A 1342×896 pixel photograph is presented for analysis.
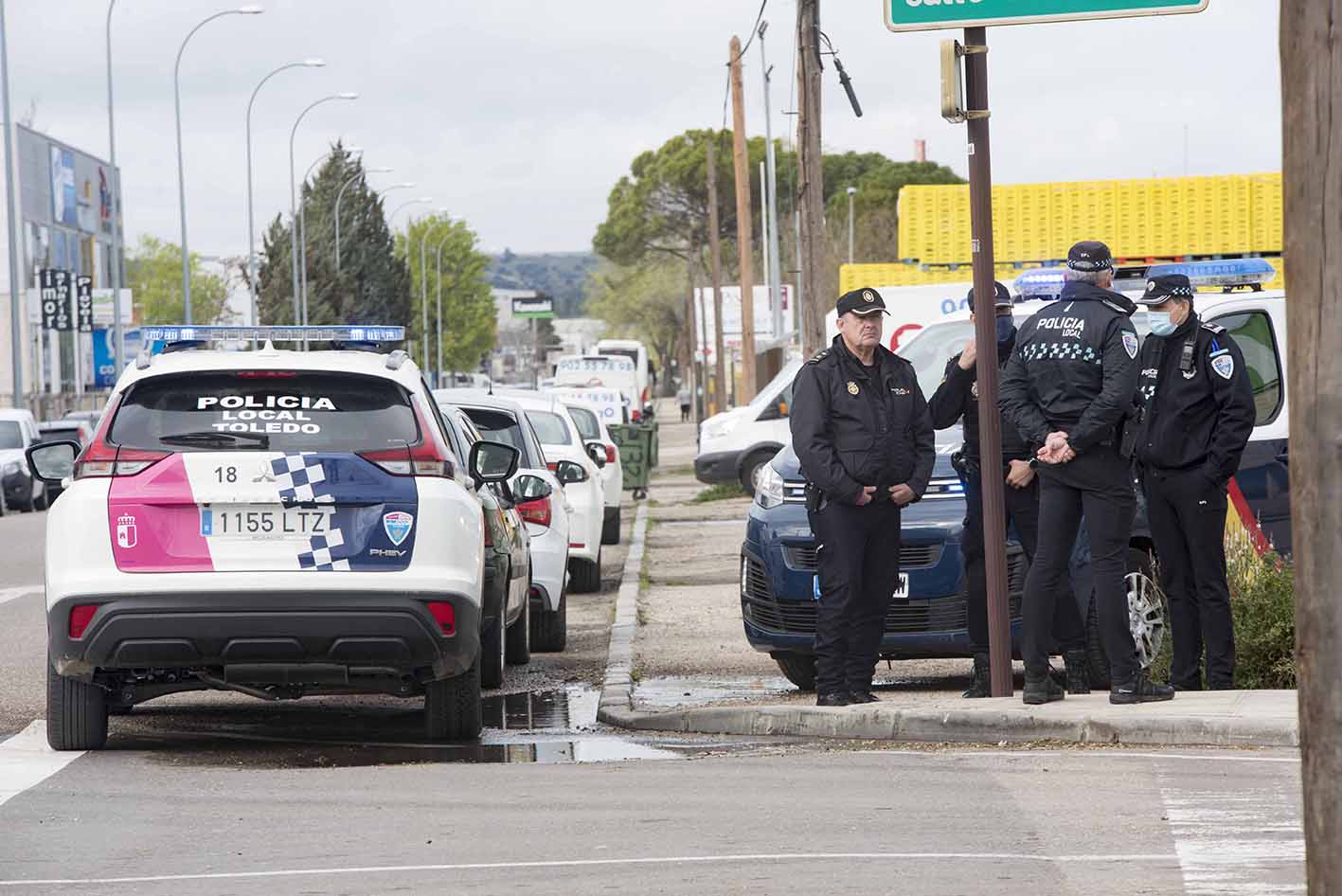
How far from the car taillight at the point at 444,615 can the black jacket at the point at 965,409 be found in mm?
2264

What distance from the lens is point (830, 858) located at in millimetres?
6316

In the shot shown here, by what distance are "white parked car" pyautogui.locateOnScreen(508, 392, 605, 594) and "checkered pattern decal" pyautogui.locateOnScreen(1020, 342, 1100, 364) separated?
690 centimetres

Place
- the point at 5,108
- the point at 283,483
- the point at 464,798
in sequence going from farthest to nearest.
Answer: the point at 5,108, the point at 283,483, the point at 464,798

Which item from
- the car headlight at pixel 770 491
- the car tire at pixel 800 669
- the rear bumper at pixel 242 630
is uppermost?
the car headlight at pixel 770 491

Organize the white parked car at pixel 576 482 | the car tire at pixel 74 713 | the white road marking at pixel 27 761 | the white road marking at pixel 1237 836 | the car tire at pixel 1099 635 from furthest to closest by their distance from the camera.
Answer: the white parked car at pixel 576 482 → the car tire at pixel 1099 635 → the car tire at pixel 74 713 → the white road marking at pixel 27 761 → the white road marking at pixel 1237 836

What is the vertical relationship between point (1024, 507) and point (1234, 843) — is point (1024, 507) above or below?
above

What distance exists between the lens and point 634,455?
34.0 meters

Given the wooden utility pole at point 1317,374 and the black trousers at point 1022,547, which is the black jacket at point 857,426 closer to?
the black trousers at point 1022,547

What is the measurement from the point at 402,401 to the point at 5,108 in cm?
3428

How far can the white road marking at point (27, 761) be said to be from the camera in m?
8.02

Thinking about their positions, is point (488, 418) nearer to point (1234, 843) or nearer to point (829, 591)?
point (829, 591)

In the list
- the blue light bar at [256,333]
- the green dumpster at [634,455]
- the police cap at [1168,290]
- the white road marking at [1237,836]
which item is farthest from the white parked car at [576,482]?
the green dumpster at [634,455]

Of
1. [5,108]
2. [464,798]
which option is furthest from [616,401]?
[464,798]

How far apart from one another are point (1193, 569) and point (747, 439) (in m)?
19.0
